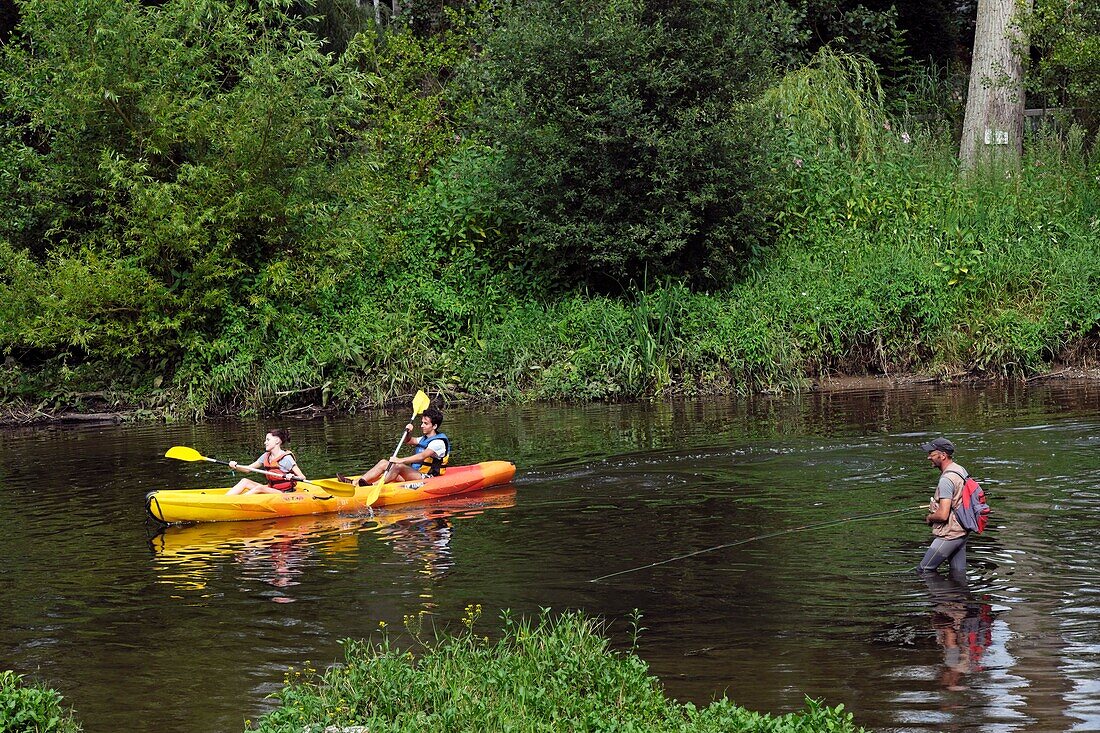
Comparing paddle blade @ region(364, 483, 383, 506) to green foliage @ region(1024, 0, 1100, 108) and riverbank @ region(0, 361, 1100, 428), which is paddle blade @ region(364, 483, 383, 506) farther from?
green foliage @ region(1024, 0, 1100, 108)

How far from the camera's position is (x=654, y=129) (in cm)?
2012

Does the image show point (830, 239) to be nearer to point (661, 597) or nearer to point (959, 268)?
point (959, 268)

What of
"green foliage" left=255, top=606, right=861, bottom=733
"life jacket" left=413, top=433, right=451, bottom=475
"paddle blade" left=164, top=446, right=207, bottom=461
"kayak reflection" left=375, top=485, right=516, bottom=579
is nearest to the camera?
"green foliage" left=255, top=606, right=861, bottom=733

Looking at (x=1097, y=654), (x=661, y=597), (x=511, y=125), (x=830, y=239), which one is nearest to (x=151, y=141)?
(x=511, y=125)

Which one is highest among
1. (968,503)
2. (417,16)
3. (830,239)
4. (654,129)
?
(417,16)

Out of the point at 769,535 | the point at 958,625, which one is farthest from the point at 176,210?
the point at 958,625

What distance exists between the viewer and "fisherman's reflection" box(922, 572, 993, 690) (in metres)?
6.64

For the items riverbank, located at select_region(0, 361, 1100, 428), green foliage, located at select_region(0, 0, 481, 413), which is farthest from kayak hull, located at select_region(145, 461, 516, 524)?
green foliage, located at select_region(0, 0, 481, 413)

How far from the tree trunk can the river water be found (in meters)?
8.21

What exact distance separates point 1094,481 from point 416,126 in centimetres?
1724

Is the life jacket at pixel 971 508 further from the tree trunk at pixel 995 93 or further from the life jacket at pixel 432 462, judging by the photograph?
the tree trunk at pixel 995 93

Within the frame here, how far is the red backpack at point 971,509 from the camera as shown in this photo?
8305mm

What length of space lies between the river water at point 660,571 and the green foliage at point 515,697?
1.81 ft

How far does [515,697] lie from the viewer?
582cm
